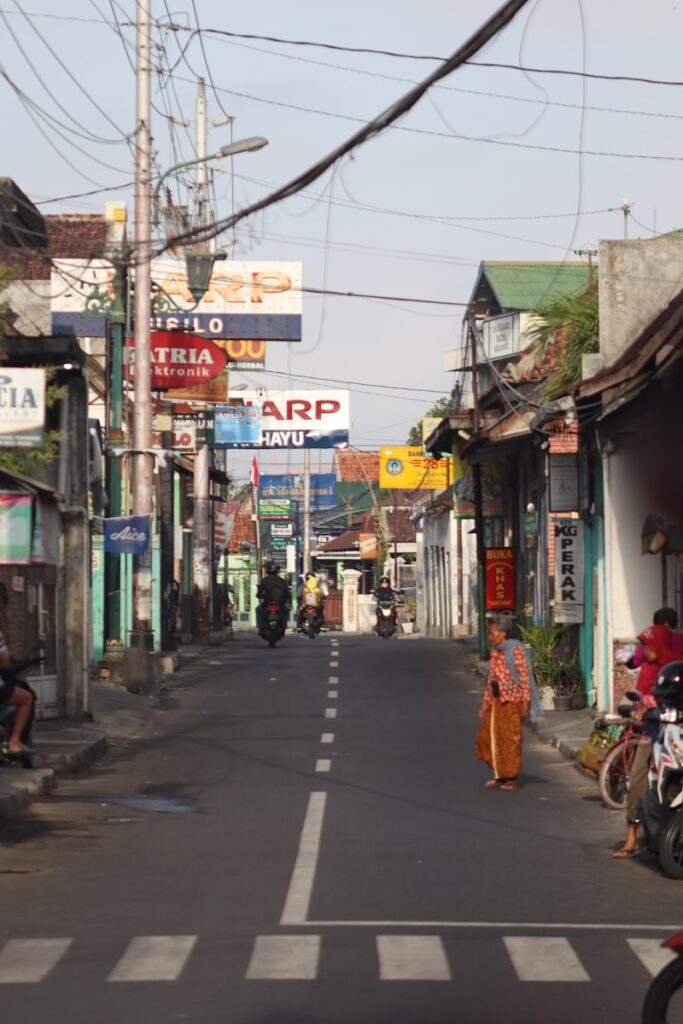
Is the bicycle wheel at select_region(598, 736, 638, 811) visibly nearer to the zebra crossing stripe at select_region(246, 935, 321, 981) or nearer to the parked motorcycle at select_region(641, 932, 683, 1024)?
the zebra crossing stripe at select_region(246, 935, 321, 981)

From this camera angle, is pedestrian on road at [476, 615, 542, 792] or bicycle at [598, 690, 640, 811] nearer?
bicycle at [598, 690, 640, 811]

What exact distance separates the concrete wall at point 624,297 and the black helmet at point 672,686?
1166 cm

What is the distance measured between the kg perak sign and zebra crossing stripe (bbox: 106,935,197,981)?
973 centimetres

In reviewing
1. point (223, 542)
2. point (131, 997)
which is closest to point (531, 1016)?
point (131, 997)


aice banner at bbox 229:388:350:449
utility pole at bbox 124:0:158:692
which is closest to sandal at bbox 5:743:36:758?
utility pole at bbox 124:0:158:692

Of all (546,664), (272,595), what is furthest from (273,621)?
(546,664)

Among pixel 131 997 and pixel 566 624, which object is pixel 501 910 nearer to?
pixel 131 997

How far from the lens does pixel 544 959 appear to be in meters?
9.05

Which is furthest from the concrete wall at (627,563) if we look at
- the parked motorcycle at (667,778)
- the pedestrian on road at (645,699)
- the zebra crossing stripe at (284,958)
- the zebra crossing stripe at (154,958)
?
the zebra crossing stripe at (154,958)

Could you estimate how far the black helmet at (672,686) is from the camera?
41.4ft

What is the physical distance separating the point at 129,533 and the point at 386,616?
24.1 metres

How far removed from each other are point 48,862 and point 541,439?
17015 millimetres

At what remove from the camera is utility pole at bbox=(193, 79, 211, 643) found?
41.7 metres

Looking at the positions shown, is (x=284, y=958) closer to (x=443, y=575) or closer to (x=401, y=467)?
(x=443, y=575)
